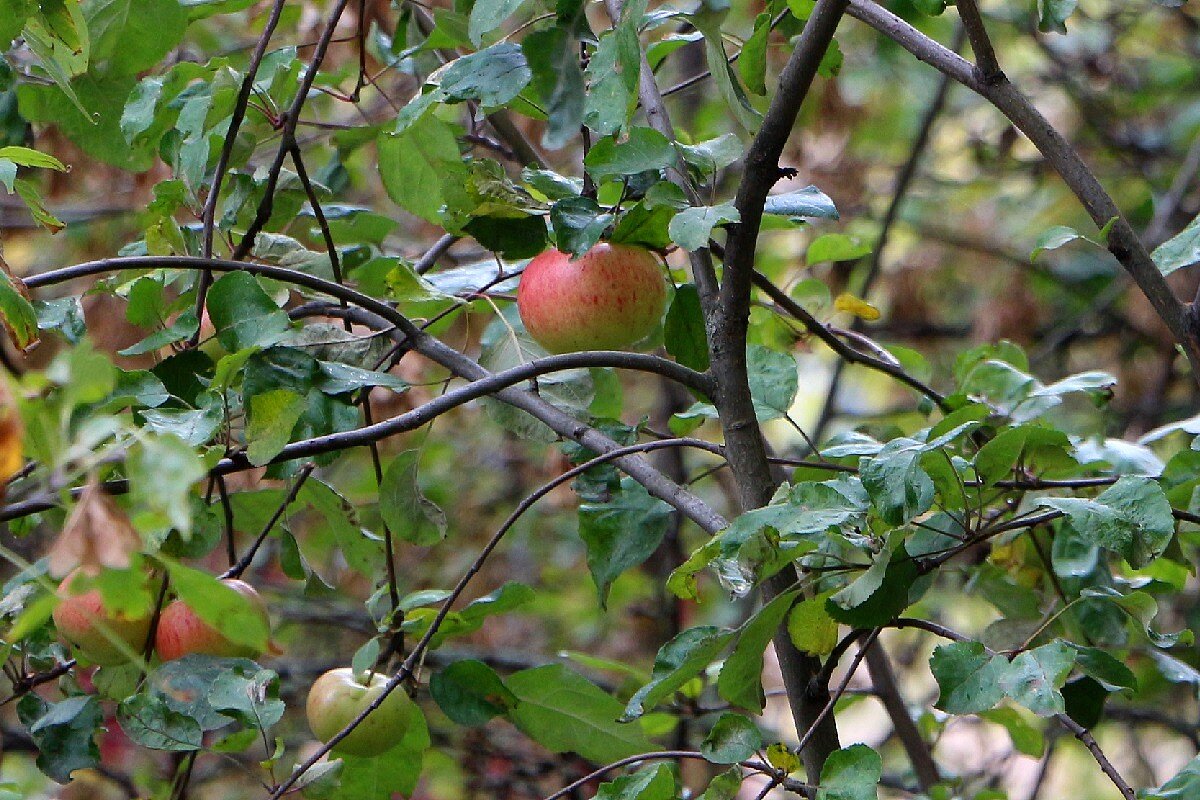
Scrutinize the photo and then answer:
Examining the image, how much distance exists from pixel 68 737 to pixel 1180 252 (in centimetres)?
91

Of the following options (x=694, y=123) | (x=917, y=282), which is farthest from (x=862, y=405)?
(x=694, y=123)

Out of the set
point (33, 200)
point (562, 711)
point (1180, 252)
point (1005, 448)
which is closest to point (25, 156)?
point (33, 200)

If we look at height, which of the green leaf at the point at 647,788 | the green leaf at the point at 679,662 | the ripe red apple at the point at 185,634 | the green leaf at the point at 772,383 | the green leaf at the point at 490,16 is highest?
the green leaf at the point at 490,16

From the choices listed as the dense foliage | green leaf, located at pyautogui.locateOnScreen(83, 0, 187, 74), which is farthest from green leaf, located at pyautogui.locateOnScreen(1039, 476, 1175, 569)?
green leaf, located at pyautogui.locateOnScreen(83, 0, 187, 74)

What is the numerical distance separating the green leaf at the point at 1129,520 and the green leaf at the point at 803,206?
0.26m

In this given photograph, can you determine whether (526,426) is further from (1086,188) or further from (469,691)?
(1086,188)

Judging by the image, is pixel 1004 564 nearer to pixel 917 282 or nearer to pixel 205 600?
pixel 205 600

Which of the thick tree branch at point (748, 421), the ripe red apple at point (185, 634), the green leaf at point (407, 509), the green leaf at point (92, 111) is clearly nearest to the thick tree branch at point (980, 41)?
the thick tree branch at point (748, 421)

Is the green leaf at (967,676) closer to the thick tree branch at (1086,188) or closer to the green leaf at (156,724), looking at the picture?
the thick tree branch at (1086,188)

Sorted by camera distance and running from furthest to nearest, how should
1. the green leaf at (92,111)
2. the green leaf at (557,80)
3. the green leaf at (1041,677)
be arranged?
the green leaf at (92,111) < the green leaf at (1041,677) < the green leaf at (557,80)

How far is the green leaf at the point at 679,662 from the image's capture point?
0.86m

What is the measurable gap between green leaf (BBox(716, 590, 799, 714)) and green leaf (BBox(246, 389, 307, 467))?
0.34 meters

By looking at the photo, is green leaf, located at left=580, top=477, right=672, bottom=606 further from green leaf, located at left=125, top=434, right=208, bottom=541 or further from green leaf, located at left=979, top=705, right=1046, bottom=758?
green leaf, located at left=125, top=434, right=208, bottom=541

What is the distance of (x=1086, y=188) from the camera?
2.99 ft
